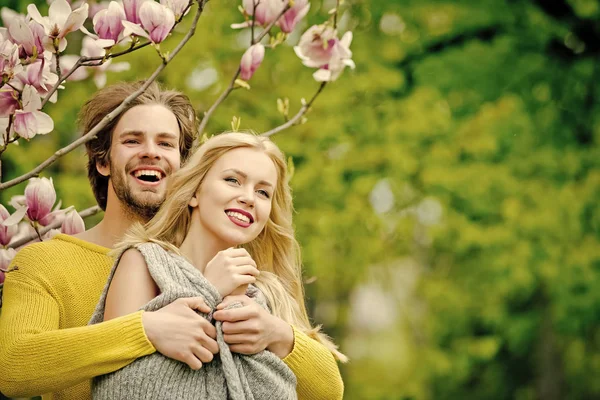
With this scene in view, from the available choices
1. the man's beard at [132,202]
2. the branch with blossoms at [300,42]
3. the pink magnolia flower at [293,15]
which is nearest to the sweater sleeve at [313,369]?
the man's beard at [132,202]

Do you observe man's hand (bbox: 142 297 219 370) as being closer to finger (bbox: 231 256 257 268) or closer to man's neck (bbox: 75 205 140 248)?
finger (bbox: 231 256 257 268)

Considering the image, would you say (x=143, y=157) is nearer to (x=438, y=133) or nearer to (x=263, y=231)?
(x=263, y=231)

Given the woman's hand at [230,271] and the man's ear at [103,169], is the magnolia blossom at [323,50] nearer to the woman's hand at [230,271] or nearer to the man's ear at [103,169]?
the man's ear at [103,169]

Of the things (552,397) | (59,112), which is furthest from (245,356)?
(552,397)

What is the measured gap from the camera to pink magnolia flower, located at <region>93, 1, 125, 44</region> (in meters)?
2.36

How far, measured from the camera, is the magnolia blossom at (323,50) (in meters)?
2.96

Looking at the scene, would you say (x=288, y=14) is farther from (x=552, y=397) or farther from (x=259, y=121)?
(x=552, y=397)

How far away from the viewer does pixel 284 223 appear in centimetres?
272

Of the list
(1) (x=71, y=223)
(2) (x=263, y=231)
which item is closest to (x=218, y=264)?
(2) (x=263, y=231)

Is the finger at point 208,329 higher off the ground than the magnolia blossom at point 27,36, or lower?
lower

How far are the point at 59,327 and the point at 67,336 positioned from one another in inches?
15.5

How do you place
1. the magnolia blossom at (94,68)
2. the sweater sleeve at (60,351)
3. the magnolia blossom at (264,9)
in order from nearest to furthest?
1. the sweater sleeve at (60,351)
2. the magnolia blossom at (94,68)
3. the magnolia blossom at (264,9)

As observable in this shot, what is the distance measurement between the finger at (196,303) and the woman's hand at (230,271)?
2.8 inches

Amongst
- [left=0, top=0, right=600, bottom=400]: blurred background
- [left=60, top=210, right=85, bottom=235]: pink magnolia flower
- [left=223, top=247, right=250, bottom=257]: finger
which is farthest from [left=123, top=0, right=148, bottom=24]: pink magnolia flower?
[left=0, top=0, right=600, bottom=400]: blurred background
